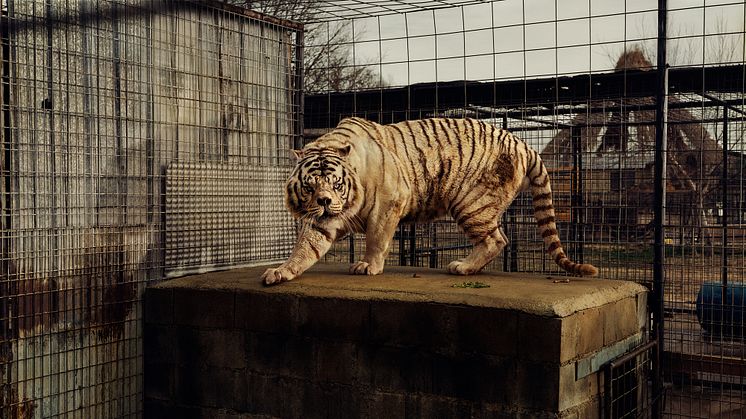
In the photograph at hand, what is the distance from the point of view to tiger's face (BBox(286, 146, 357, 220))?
5383 millimetres

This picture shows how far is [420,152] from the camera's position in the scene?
584cm

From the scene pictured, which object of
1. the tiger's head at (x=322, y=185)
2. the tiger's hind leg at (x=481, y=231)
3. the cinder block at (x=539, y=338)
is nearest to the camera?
the cinder block at (x=539, y=338)

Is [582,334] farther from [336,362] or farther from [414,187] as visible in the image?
[414,187]

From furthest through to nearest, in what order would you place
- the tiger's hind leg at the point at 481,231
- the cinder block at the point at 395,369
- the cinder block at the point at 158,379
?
the cinder block at the point at 158,379
the tiger's hind leg at the point at 481,231
the cinder block at the point at 395,369

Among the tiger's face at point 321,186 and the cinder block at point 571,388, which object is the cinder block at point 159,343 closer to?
the tiger's face at point 321,186

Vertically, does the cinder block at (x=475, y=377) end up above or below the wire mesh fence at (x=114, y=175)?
below

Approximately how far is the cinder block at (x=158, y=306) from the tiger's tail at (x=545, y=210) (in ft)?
9.60

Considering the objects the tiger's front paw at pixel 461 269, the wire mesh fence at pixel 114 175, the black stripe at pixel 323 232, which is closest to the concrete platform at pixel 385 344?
the tiger's front paw at pixel 461 269

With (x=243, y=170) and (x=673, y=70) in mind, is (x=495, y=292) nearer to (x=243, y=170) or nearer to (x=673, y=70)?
(x=243, y=170)

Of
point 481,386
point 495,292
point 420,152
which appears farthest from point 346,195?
point 481,386

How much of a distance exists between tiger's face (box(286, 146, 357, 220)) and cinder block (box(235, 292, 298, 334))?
641 millimetres

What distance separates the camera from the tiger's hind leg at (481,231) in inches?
224

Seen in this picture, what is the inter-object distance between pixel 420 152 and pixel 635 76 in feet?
9.10

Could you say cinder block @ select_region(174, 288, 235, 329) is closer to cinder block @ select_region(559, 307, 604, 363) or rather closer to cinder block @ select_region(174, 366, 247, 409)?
cinder block @ select_region(174, 366, 247, 409)
